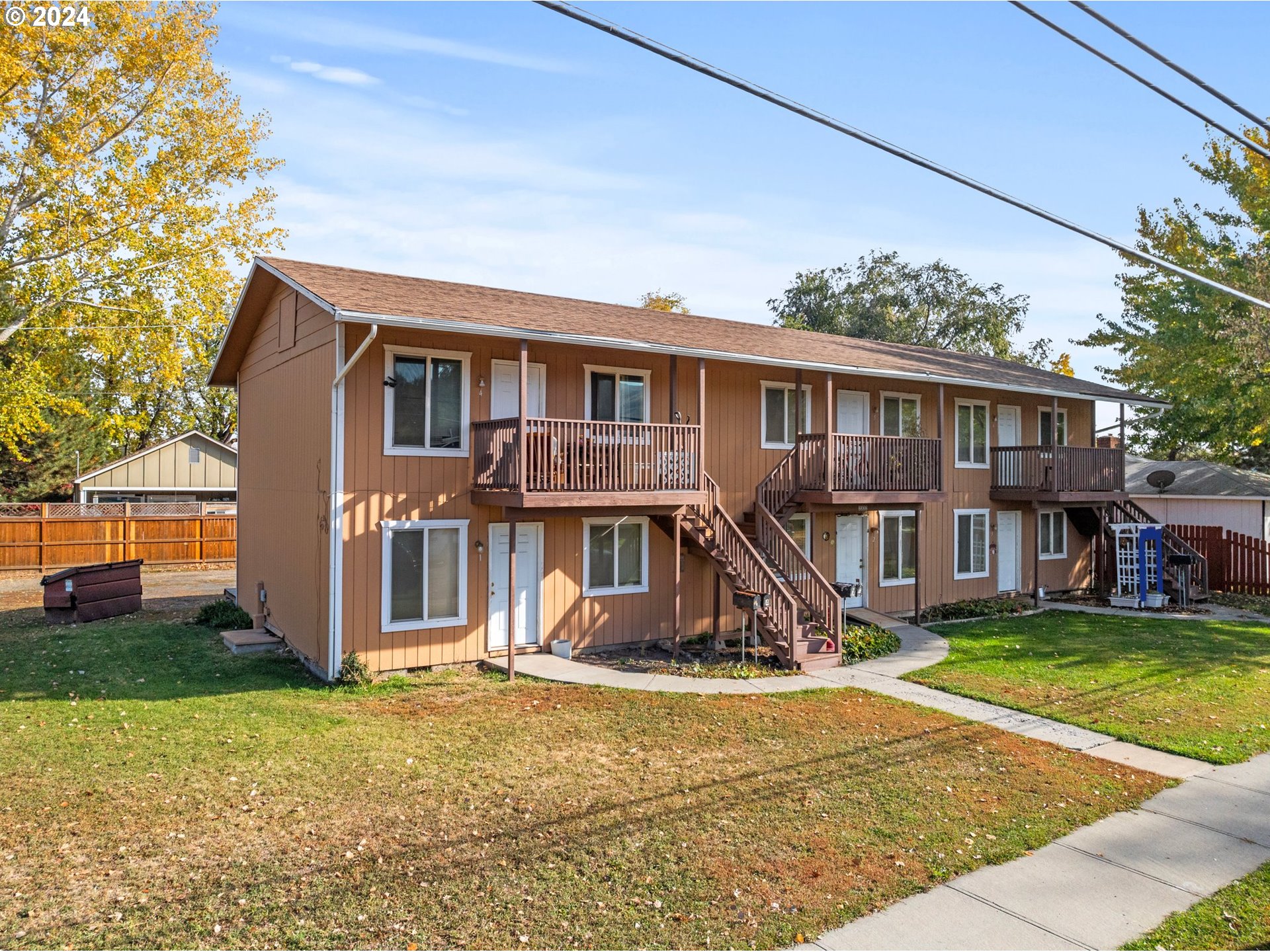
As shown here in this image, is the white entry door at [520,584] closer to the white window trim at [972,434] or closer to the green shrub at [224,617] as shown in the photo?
the green shrub at [224,617]

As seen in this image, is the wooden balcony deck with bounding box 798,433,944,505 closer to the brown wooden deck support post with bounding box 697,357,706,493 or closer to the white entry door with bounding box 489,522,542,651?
the brown wooden deck support post with bounding box 697,357,706,493

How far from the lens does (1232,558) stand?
21031mm

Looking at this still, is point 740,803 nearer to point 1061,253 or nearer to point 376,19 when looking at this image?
point 376,19

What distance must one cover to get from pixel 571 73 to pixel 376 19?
1419mm

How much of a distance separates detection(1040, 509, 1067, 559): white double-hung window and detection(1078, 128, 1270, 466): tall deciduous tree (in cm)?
492

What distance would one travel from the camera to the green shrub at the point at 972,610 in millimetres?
17156

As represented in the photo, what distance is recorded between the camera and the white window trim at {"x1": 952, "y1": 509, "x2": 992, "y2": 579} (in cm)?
1858

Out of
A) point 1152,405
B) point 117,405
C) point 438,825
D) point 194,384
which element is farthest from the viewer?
point 194,384

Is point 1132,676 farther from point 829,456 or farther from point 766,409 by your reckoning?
point 766,409

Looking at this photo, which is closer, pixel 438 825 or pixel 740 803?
pixel 438 825

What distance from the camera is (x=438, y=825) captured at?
Answer: 6531 mm

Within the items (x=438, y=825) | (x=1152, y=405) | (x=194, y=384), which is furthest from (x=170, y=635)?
(x=194, y=384)

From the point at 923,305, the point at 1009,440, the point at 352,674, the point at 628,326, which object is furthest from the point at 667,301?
the point at 352,674

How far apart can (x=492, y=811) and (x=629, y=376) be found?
8552 millimetres
